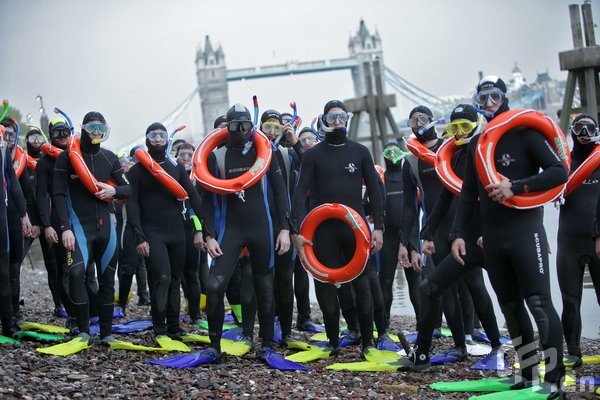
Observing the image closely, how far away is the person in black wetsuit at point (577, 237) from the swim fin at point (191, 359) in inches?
100

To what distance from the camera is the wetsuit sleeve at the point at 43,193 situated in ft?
22.1

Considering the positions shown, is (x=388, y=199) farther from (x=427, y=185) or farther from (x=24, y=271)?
(x=24, y=271)

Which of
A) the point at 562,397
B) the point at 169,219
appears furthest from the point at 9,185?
the point at 562,397

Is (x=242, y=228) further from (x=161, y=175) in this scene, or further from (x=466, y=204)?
(x=466, y=204)

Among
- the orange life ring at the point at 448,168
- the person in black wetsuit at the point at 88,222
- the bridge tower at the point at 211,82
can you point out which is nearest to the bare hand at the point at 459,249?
the orange life ring at the point at 448,168

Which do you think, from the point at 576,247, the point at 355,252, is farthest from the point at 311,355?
the point at 576,247

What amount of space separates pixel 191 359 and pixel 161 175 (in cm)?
168

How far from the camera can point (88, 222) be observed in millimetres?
6512

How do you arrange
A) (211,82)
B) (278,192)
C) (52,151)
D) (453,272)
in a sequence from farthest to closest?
(211,82)
(52,151)
(278,192)
(453,272)

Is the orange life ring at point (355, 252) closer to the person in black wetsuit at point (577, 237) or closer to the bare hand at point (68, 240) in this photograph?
the person in black wetsuit at point (577, 237)

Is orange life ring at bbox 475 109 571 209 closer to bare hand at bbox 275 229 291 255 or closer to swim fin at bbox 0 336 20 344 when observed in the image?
bare hand at bbox 275 229 291 255

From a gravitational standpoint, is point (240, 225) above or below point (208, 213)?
below

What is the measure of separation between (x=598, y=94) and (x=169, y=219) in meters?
9.99

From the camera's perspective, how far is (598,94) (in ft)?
46.5
